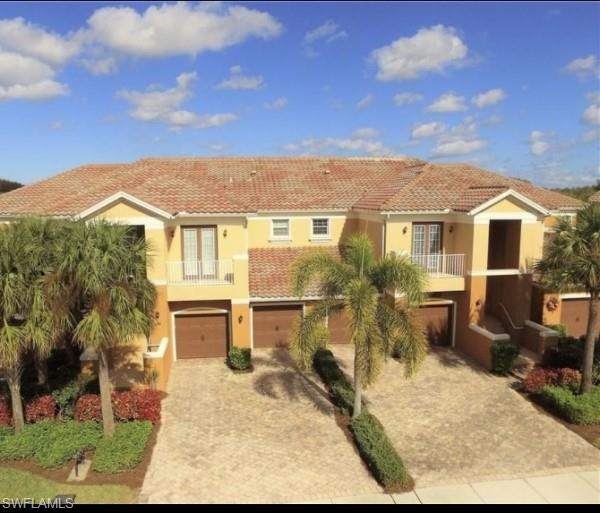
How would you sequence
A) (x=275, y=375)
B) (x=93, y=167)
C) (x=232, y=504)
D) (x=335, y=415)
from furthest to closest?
Answer: (x=93, y=167)
(x=275, y=375)
(x=335, y=415)
(x=232, y=504)

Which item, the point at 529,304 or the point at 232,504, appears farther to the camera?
the point at 529,304

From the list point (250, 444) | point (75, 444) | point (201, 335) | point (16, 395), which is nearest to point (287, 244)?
point (201, 335)

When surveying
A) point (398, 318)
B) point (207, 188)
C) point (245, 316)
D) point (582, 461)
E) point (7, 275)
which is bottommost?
point (582, 461)

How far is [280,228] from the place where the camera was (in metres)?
23.9

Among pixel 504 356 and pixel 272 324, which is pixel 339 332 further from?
pixel 504 356

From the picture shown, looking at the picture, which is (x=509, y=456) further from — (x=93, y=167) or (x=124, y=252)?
(x=93, y=167)

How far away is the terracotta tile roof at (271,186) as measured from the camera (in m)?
19.7

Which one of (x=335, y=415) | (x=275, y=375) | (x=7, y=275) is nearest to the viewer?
(x=7, y=275)

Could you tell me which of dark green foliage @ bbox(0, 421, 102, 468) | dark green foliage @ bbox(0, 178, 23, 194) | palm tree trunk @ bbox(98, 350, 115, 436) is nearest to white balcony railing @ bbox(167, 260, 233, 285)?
palm tree trunk @ bbox(98, 350, 115, 436)

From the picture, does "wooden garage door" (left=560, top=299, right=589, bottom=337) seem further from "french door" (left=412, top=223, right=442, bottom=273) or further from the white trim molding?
the white trim molding

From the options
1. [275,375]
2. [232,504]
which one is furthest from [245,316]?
[232,504]

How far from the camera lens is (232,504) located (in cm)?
1084

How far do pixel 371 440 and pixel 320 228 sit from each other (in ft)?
43.5

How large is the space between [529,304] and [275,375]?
40.2 ft
